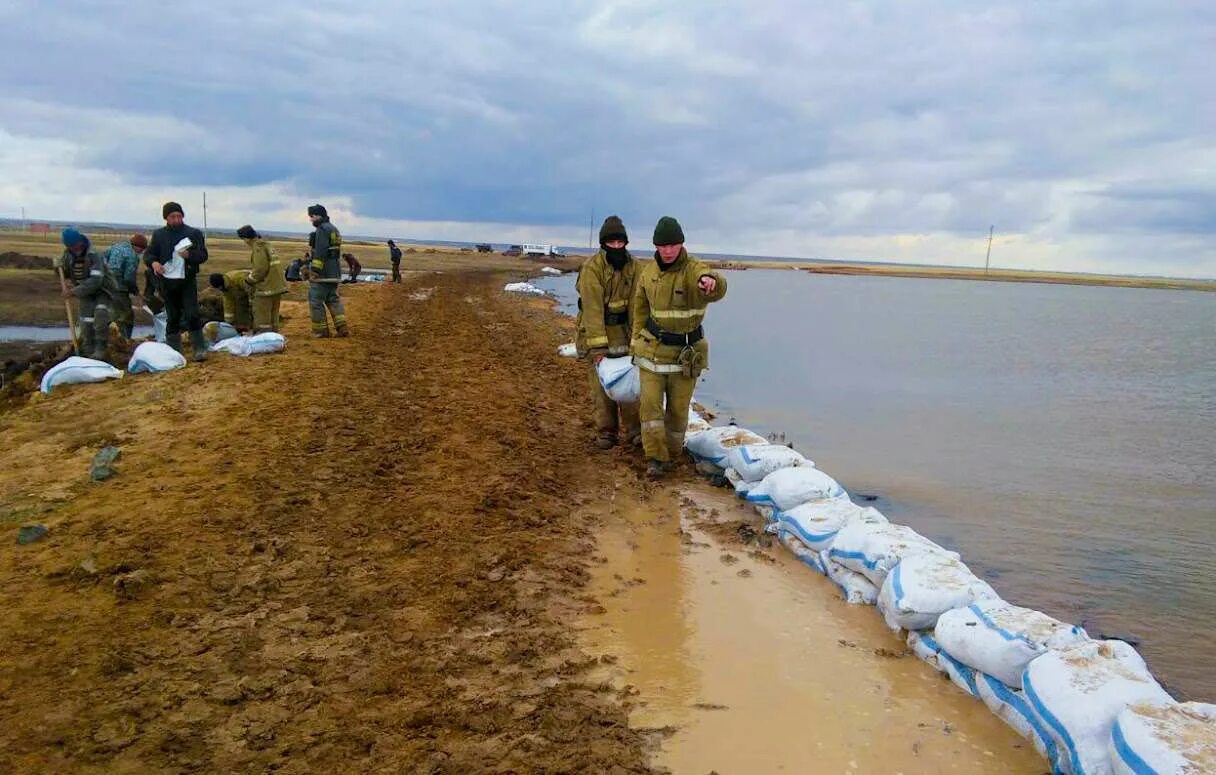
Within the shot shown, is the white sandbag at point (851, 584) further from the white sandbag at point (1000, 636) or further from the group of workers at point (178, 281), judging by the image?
the group of workers at point (178, 281)

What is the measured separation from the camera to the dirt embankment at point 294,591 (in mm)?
2615

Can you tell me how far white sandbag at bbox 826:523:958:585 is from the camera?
4050mm

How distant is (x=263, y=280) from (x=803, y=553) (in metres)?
8.58

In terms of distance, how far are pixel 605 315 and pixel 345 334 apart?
21.7 feet

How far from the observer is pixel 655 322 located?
18.6ft

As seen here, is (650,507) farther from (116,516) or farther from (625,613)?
(116,516)

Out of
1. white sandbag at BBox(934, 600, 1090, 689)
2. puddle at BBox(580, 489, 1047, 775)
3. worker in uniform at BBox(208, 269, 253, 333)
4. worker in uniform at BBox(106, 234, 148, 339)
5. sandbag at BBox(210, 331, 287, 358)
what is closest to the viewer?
puddle at BBox(580, 489, 1047, 775)

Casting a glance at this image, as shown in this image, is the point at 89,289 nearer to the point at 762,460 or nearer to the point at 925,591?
the point at 762,460

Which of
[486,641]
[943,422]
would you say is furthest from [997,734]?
[943,422]

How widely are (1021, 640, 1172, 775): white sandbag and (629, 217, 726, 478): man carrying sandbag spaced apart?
3.08 meters

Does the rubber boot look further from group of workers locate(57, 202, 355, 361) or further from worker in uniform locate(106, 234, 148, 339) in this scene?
worker in uniform locate(106, 234, 148, 339)

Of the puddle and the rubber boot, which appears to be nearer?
the puddle

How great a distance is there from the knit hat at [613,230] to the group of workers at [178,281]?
4.57 meters

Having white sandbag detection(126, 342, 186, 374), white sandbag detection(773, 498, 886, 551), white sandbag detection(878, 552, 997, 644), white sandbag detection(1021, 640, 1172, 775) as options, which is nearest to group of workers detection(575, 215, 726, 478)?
white sandbag detection(773, 498, 886, 551)
